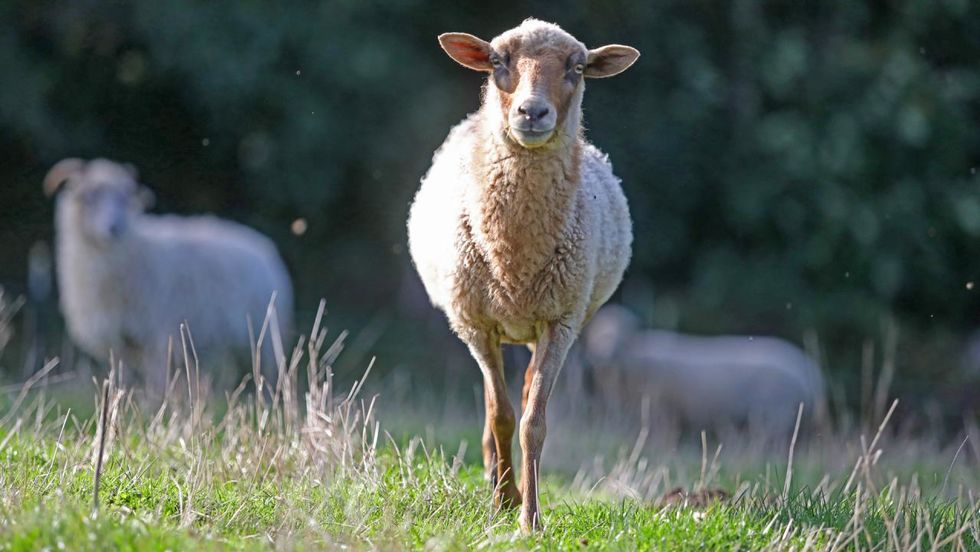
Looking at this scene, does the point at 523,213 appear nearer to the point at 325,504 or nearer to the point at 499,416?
the point at 499,416

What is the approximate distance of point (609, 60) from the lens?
5.20m

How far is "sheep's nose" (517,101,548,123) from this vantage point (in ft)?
15.2

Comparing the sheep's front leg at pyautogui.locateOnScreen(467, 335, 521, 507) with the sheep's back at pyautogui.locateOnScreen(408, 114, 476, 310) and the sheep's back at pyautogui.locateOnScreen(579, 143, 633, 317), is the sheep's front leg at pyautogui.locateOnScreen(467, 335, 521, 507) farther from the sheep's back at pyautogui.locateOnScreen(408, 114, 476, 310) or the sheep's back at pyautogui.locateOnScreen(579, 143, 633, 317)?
the sheep's back at pyautogui.locateOnScreen(579, 143, 633, 317)

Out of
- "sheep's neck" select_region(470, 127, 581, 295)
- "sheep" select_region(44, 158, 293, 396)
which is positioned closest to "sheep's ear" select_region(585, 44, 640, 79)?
"sheep's neck" select_region(470, 127, 581, 295)

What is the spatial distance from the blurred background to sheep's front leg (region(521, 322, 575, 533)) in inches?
291

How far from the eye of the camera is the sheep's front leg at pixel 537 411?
4.56 m

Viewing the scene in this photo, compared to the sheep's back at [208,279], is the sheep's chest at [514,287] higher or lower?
higher

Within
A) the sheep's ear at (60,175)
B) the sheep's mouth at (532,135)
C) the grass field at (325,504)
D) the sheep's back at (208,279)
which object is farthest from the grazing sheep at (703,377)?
the sheep's mouth at (532,135)

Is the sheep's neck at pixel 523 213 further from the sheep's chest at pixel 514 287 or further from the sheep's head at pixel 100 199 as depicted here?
the sheep's head at pixel 100 199

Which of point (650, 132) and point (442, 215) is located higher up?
point (442, 215)

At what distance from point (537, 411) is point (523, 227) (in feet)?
2.40

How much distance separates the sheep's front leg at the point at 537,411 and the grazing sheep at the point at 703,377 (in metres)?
7.07

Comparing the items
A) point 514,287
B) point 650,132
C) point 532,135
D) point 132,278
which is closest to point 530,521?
point 514,287

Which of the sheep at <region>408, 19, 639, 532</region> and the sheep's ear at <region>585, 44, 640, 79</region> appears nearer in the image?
the sheep at <region>408, 19, 639, 532</region>
